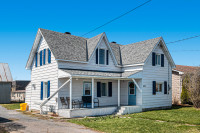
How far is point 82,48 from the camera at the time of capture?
20172mm

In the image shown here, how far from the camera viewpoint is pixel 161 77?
20.8m

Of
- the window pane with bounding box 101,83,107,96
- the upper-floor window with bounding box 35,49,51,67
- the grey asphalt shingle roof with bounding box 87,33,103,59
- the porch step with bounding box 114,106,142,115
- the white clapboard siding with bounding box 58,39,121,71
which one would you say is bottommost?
the porch step with bounding box 114,106,142,115

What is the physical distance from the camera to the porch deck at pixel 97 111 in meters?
15.1

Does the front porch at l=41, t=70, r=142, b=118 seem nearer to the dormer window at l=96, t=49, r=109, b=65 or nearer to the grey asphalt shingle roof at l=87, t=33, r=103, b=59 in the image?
the dormer window at l=96, t=49, r=109, b=65

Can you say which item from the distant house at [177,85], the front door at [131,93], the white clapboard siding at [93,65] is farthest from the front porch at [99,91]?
the distant house at [177,85]

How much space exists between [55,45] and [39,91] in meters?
4.94

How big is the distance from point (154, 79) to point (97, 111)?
22.9 ft

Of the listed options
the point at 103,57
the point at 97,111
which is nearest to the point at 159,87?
the point at 103,57

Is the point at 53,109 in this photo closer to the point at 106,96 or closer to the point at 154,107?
the point at 106,96

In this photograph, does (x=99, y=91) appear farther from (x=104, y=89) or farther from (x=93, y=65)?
(x=93, y=65)

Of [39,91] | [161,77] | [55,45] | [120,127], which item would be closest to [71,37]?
[55,45]

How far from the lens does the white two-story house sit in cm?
1720

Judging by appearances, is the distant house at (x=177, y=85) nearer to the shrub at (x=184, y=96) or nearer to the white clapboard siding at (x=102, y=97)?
the shrub at (x=184, y=96)

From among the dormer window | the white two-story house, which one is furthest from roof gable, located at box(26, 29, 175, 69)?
the dormer window
